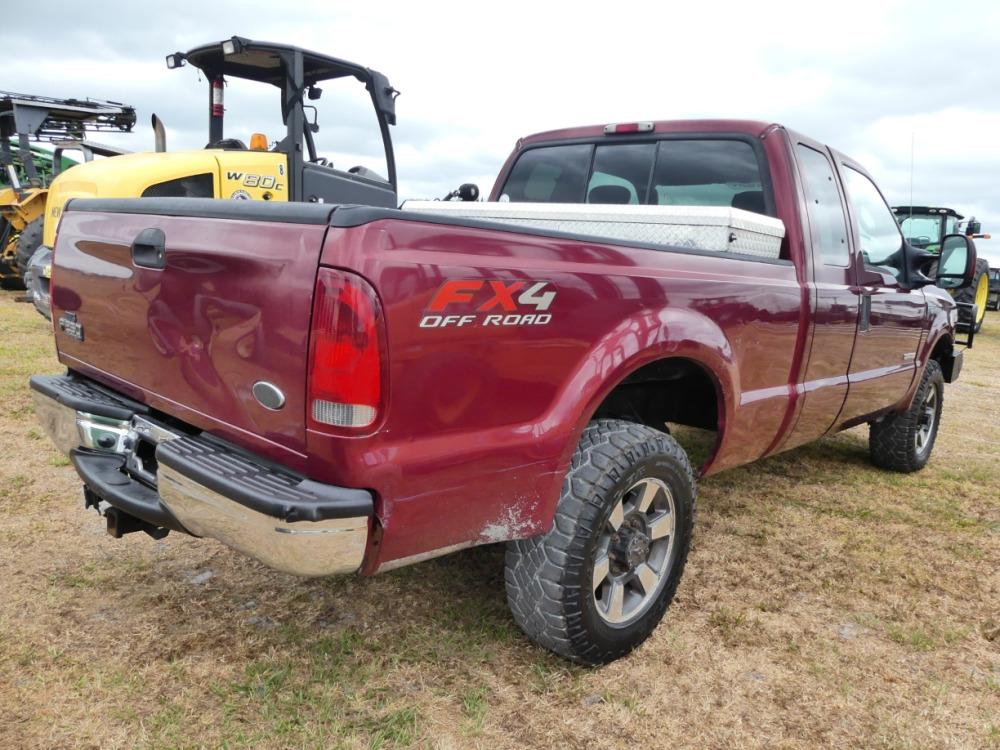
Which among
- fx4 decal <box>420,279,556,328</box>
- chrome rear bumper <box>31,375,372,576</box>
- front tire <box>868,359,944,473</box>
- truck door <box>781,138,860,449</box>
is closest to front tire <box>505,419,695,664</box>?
fx4 decal <box>420,279,556,328</box>

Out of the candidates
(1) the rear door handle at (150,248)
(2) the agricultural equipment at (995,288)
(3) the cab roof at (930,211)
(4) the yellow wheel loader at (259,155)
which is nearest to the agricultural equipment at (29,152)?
(4) the yellow wheel loader at (259,155)

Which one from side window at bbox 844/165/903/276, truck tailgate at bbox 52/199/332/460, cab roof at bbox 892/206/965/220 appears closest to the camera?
truck tailgate at bbox 52/199/332/460

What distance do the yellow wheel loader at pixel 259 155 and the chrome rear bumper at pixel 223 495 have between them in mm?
4733

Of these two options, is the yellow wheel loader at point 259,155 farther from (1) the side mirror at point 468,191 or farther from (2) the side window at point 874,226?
(2) the side window at point 874,226

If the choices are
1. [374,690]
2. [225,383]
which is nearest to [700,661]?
[374,690]

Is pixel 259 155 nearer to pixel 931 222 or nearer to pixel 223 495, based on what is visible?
pixel 223 495

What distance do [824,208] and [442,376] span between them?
250 centimetres

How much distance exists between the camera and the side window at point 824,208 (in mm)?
3453

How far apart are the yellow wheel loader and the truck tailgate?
440 cm

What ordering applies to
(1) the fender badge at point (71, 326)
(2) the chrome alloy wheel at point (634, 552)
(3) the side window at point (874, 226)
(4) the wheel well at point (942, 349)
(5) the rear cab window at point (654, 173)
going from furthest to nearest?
(4) the wheel well at point (942, 349) < (3) the side window at point (874, 226) < (5) the rear cab window at point (654, 173) < (1) the fender badge at point (71, 326) < (2) the chrome alloy wheel at point (634, 552)

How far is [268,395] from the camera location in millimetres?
1914

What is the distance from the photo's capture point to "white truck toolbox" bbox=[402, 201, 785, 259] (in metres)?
2.89

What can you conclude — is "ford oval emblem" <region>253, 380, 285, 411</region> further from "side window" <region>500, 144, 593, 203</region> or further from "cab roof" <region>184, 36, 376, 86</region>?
"cab roof" <region>184, 36, 376, 86</region>

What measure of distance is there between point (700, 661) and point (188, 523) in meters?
1.69
